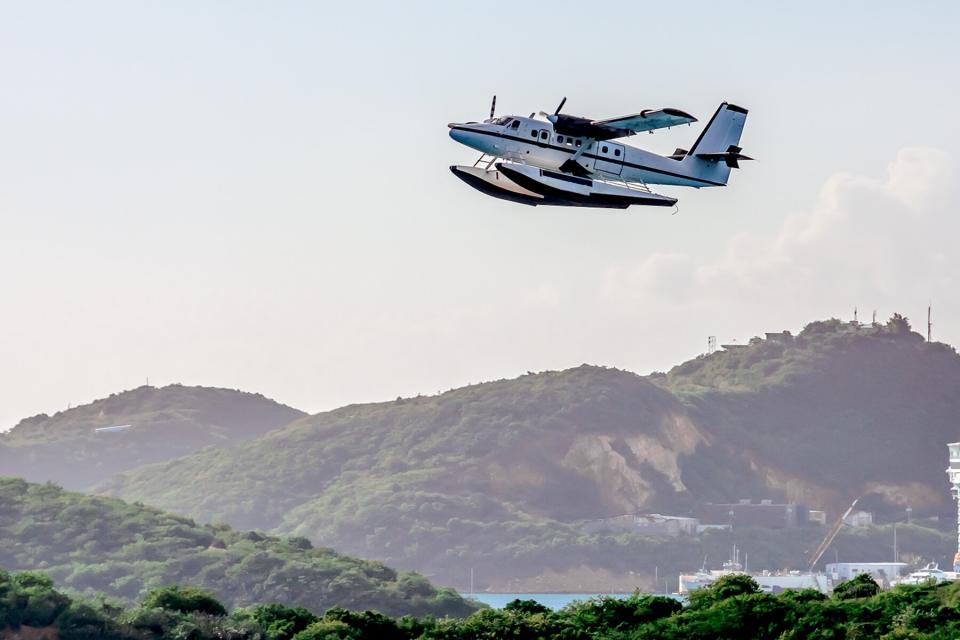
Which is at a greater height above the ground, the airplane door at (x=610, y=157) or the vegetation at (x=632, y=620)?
the airplane door at (x=610, y=157)

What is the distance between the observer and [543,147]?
65500mm

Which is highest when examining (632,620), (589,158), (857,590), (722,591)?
(589,158)

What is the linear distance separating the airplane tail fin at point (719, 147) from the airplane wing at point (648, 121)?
439cm

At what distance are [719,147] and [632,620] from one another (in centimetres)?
1911

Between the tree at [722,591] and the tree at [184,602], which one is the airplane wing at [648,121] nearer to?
the tree at [722,591]

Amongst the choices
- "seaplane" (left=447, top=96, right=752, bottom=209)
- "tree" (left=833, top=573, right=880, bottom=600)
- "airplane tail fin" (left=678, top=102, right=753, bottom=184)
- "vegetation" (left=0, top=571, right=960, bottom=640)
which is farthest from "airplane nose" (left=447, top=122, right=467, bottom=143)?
"tree" (left=833, top=573, right=880, bottom=600)

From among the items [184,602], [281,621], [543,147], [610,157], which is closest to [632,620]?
[281,621]

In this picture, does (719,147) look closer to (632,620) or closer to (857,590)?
(632,620)

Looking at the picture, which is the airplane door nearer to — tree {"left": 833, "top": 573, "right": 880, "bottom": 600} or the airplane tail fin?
the airplane tail fin

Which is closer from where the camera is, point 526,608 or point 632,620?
point 632,620

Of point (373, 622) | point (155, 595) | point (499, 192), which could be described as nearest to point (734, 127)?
point (499, 192)

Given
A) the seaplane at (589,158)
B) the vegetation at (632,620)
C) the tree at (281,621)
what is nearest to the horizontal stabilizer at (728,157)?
the seaplane at (589,158)

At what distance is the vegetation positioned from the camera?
2569 inches

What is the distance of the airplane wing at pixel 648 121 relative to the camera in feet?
203
